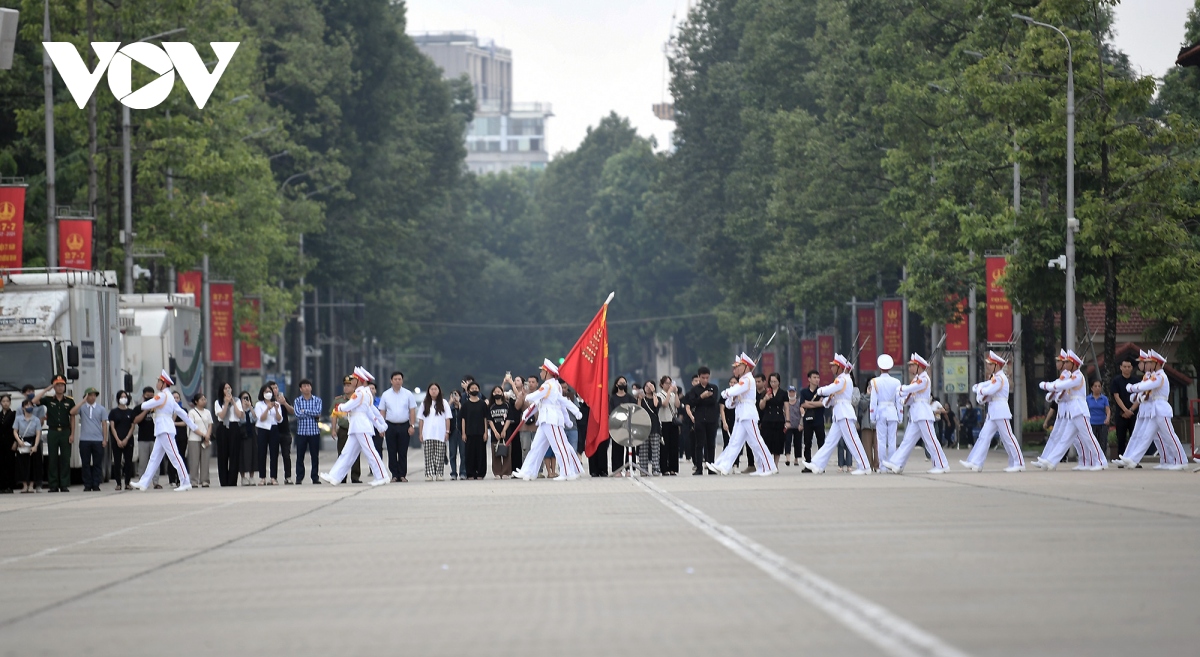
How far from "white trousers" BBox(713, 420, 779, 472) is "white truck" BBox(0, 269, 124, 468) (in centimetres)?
1069

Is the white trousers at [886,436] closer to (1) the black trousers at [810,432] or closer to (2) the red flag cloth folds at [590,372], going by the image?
(1) the black trousers at [810,432]

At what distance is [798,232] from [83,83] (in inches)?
1203

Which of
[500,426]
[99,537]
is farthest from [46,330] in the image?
[99,537]

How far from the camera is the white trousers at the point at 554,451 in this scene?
31.3m

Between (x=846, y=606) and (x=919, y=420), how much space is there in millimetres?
20046

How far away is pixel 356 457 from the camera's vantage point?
106ft

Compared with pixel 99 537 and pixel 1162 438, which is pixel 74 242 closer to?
pixel 1162 438

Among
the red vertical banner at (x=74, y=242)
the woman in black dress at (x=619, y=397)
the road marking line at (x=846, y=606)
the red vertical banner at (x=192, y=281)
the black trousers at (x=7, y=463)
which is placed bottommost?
the black trousers at (x=7, y=463)

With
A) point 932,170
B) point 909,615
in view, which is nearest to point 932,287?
point 932,170

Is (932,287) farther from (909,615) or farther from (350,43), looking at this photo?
(909,615)

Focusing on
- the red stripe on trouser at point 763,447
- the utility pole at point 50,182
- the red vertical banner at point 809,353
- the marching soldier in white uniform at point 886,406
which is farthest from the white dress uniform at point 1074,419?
the red vertical banner at point 809,353

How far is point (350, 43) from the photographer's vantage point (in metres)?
81.9

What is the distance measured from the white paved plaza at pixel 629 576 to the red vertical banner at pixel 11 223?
17.3 m

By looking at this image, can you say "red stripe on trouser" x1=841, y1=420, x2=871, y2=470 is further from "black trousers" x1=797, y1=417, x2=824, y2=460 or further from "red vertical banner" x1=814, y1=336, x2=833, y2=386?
"red vertical banner" x1=814, y1=336, x2=833, y2=386
